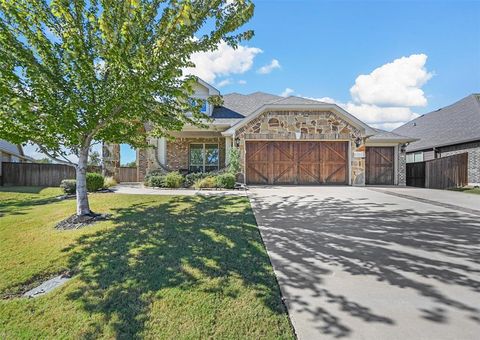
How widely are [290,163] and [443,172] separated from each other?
898 centimetres

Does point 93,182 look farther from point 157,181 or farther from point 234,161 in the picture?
point 234,161

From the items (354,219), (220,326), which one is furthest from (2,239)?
(354,219)

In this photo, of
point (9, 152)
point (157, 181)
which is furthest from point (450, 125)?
point (9, 152)

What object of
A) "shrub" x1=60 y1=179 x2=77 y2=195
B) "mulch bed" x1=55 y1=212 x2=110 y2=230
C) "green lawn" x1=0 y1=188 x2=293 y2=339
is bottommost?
"green lawn" x1=0 y1=188 x2=293 y2=339

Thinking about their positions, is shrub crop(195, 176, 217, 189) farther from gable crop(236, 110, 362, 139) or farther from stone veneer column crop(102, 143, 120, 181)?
stone veneer column crop(102, 143, 120, 181)

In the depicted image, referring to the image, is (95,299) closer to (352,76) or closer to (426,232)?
(426,232)

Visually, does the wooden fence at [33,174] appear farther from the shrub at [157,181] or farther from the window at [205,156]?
the shrub at [157,181]

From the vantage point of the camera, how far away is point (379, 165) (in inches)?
619

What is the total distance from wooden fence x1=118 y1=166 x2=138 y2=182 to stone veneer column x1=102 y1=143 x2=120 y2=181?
2.36 feet

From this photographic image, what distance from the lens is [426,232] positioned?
5.33 m

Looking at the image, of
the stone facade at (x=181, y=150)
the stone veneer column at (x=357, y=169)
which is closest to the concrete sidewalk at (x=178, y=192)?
the stone facade at (x=181, y=150)

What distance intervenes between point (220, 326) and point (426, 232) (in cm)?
485

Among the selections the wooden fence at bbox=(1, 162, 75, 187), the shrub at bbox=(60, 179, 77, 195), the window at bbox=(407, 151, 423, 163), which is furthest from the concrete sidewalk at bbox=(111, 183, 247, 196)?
the window at bbox=(407, 151, 423, 163)

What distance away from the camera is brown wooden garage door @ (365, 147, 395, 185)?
15711mm
